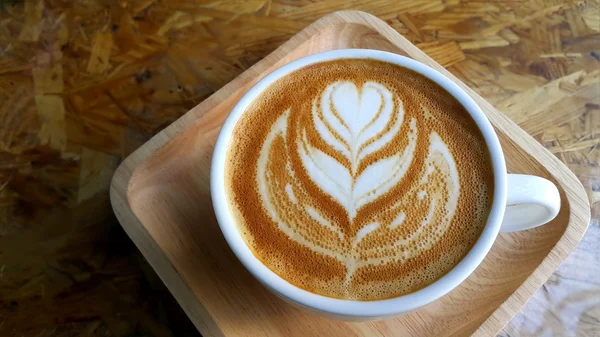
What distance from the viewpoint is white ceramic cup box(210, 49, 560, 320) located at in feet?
1.97

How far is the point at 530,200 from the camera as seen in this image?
2.11ft

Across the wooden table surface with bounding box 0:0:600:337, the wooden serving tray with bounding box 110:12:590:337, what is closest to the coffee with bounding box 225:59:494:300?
the wooden serving tray with bounding box 110:12:590:337

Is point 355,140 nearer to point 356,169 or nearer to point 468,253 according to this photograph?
point 356,169

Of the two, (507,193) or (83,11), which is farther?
(83,11)

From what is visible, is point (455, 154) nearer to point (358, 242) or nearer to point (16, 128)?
point (358, 242)

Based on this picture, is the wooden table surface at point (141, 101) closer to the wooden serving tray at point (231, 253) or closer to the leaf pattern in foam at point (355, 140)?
the wooden serving tray at point (231, 253)

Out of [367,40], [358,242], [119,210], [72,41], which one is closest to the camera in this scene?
[358,242]

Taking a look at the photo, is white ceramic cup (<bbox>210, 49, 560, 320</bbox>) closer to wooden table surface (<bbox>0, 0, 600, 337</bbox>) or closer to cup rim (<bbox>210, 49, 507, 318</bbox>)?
cup rim (<bbox>210, 49, 507, 318</bbox>)

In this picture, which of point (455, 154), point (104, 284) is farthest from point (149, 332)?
point (455, 154)

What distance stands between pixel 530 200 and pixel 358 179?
22 centimetres

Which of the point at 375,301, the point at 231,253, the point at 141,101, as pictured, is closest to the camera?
the point at 375,301

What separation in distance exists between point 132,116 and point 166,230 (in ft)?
0.92

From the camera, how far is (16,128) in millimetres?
939

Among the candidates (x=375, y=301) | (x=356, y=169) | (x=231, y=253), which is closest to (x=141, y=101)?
(x=231, y=253)
